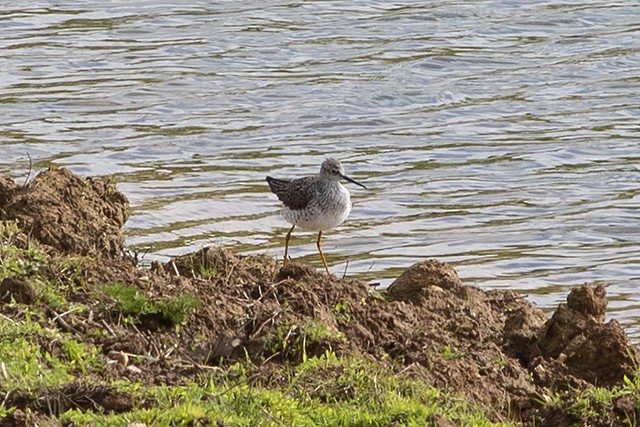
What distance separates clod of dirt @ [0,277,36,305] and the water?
14.3 feet

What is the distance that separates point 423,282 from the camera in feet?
31.1

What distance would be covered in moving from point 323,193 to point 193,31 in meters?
9.78

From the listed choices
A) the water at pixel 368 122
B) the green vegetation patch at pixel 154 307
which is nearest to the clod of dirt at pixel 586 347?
the green vegetation patch at pixel 154 307

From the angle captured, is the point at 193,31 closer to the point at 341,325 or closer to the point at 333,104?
the point at 333,104

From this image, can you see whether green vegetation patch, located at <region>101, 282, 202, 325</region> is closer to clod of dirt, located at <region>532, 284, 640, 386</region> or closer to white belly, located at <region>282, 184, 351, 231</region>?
clod of dirt, located at <region>532, 284, 640, 386</region>

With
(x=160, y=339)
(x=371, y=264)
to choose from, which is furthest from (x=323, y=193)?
(x=160, y=339)

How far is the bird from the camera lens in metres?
11.3

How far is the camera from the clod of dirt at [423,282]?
9406mm

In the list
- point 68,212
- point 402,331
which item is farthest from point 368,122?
point 402,331

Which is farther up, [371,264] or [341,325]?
[341,325]

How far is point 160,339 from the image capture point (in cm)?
785

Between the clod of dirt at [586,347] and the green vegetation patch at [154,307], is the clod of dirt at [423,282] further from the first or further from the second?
the green vegetation patch at [154,307]

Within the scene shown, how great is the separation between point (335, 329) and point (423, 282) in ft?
4.84

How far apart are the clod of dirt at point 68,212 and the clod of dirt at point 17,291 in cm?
147
